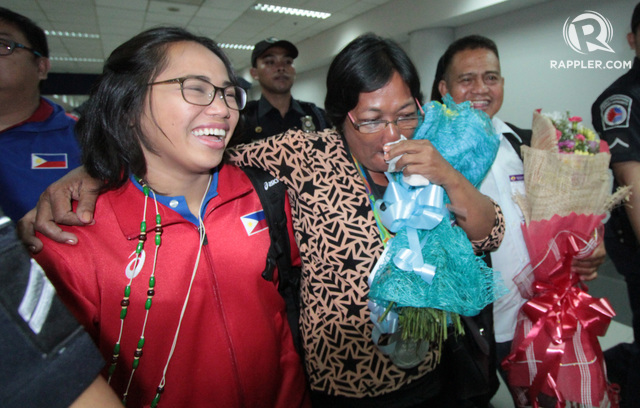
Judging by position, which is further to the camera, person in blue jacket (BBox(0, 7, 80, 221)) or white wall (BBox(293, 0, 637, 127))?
white wall (BBox(293, 0, 637, 127))

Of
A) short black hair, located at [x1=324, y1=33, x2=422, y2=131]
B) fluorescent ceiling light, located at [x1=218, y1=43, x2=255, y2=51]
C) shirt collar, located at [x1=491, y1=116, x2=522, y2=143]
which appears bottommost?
shirt collar, located at [x1=491, y1=116, x2=522, y2=143]

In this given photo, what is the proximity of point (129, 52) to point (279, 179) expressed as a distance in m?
0.59

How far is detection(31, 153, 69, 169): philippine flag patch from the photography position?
1.65 m

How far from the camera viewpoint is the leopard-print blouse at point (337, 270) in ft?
3.67

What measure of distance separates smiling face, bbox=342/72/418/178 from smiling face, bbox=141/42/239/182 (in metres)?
0.46

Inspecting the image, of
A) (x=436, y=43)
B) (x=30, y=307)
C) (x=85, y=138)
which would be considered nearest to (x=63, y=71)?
(x=436, y=43)

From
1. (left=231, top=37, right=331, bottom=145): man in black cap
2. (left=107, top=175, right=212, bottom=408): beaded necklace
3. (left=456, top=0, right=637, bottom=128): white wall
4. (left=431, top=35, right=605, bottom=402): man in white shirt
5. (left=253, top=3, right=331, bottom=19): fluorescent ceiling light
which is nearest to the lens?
(left=107, top=175, right=212, bottom=408): beaded necklace

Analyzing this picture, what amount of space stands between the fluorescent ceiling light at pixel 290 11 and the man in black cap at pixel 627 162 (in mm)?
6641

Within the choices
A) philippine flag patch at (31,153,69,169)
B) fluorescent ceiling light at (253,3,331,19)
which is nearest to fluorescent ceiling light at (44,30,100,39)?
fluorescent ceiling light at (253,3,331,19)

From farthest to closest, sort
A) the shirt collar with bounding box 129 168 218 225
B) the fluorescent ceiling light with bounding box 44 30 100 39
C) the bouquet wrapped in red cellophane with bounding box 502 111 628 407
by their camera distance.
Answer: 1. the fluorescent ceiling light with bounding box 44 30 100 39
2. the bouquet wrapped in red cellophane with bounding box 502 111 628 407
3. the shirt collar with bounding box 129 168 218 225

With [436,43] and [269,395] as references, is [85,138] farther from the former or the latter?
[436,43]

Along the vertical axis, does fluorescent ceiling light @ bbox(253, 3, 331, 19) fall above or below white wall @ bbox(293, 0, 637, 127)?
above

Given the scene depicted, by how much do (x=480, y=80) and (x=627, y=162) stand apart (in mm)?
819

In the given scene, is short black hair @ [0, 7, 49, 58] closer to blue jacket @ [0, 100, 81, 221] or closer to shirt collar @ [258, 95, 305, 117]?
blue jacket @ [0, 100, 81, 221]
